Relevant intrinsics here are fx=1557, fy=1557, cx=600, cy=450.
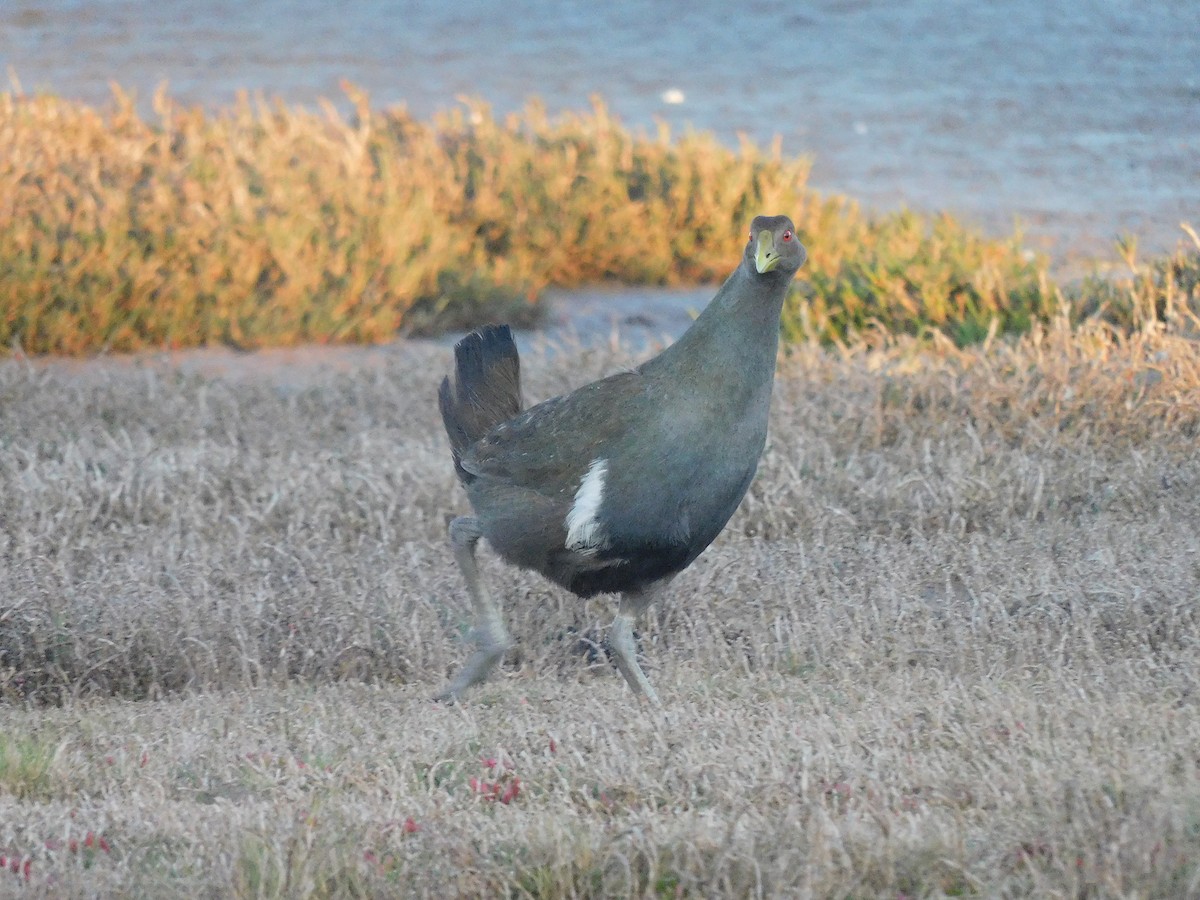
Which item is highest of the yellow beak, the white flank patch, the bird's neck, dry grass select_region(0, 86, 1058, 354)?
the yellow beak

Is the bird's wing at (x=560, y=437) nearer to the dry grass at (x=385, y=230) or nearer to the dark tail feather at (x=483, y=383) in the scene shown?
the dark tail feather at (x=483, y=383)

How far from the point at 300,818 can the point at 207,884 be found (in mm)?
309

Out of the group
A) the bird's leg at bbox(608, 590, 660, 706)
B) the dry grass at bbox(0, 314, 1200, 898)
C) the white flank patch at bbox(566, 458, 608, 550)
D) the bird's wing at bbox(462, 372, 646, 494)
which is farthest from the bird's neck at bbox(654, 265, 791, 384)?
the dry grass at bbox(0, 314, 1200, 898)

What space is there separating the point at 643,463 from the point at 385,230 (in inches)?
263

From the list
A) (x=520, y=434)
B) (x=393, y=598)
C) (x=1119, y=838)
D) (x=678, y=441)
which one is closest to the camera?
(x=1119, y=838)

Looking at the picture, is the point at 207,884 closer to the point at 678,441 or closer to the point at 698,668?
the point at 678,441

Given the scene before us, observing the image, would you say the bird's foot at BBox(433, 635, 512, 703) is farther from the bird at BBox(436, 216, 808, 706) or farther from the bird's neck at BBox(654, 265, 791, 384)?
the bird's neck at BBox(654, 265, 791, 384)

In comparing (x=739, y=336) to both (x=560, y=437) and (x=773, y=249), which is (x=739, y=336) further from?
(x=560, y=437)

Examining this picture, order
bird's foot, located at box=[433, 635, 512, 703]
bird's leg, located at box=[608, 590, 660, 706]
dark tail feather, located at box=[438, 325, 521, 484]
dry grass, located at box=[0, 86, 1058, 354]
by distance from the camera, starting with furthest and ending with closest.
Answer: dry grass, located at box=[0, 86, 1058, 354]
dark tail feather, located at box=[438, 325, 521, 484]
bird's foot, located at box=[433, 635, 512, 703]
bird's leg, located at box=[608, 590, 660, 706]

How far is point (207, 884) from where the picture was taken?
2.99 m

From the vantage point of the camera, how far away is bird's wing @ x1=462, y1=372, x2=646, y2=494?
4.39m

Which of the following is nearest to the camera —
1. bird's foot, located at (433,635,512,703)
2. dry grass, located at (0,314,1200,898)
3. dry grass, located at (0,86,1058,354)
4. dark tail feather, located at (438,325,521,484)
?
dry grass, located at (0,314,1200,898)

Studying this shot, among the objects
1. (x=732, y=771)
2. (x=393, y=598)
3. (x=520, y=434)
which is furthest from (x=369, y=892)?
(x=393, y=598)

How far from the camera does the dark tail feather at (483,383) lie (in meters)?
5.07
